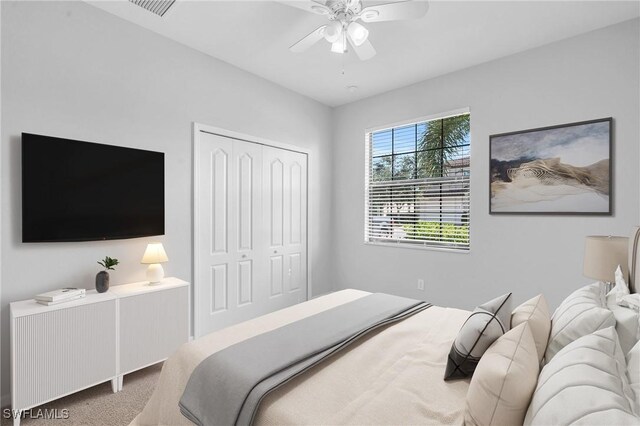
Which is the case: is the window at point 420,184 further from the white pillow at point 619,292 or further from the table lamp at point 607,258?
the white pillow at point 619,292

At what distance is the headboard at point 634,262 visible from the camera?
5.36ft

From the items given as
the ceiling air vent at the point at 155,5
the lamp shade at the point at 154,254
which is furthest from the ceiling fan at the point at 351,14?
the lamp shade at the point at 154,254

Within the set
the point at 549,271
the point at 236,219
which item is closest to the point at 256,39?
the point at 236,219

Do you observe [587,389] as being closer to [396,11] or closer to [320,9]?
[396,11]

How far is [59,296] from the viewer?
2.05m

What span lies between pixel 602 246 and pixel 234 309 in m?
3.21

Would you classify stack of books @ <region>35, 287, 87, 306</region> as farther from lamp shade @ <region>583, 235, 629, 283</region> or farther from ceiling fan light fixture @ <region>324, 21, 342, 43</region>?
lamp shade @ <region>583, 235, 629, 283</region>

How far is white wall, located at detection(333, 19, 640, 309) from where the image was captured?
2.57 meters

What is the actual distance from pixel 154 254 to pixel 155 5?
1.96 m

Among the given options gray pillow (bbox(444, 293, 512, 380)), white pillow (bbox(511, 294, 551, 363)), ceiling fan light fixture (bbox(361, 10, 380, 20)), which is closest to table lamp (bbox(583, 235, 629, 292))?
white pillow (bbox(511, 294, 551, 363))

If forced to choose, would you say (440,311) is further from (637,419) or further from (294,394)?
(637,419)

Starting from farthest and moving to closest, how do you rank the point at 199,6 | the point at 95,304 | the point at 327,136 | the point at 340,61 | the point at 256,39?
1. the point at 327,136
2. the point at 340,61
3. the point at 256,39
4. the point at 199,6
5. the point at 95,304

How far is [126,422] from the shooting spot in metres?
1.95

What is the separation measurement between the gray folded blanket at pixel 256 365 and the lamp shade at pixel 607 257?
136 cm
